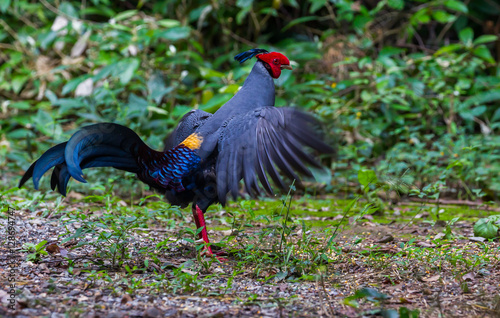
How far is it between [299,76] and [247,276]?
16.2 feet

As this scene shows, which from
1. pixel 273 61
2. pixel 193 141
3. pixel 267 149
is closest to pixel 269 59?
pixel 273 61

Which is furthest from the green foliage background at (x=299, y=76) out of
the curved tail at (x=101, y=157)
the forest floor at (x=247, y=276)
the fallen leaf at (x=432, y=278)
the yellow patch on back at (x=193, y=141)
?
the fallen leaf at (x=432, y=278)

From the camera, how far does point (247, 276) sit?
290 cm

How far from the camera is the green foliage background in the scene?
582 cm

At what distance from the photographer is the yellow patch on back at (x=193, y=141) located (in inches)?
137

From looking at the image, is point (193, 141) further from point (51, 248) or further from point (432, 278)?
point (432, 278)

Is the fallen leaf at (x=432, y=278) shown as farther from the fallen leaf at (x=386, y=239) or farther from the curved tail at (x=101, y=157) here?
the curved tail at (x=101, y=157)

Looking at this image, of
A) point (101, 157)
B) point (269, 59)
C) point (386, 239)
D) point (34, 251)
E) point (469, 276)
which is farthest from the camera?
point (269, 59)

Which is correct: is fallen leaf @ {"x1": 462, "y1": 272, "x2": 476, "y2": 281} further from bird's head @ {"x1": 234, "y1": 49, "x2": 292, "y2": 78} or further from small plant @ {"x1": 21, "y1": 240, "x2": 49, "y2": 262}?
small plant @ {"x1": 21, "y1": 240, "x2": 49, "y2": 262}

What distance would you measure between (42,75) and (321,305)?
7.10 meters

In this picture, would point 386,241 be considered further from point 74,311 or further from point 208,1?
point 208,1

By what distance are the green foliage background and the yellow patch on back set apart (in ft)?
5.85

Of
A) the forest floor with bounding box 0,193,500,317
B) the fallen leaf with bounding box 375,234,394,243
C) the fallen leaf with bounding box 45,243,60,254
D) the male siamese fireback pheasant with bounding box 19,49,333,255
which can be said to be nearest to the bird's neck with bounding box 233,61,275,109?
the male siamese fireback pheasant with bounding box 19,49,333,255

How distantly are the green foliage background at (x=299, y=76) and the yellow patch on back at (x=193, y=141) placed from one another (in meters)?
1.78
